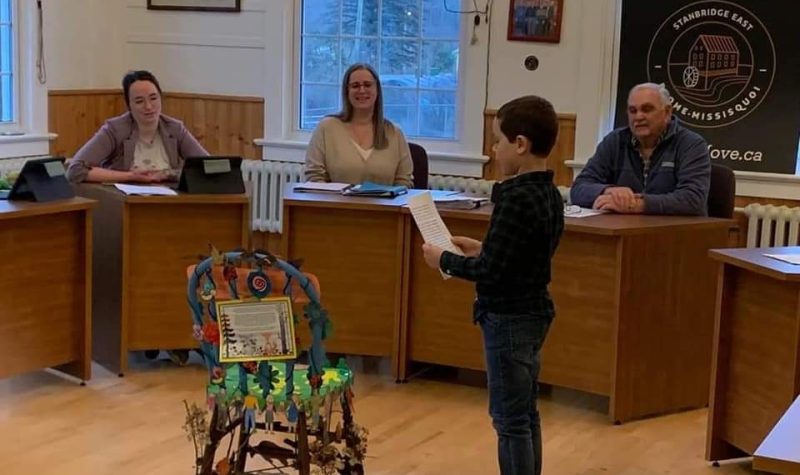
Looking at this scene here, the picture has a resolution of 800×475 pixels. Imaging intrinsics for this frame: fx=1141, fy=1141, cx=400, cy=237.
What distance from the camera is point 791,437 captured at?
1.65 meters

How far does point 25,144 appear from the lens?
5.98 meters

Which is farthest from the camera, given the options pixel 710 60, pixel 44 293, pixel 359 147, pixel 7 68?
pixel 7 68

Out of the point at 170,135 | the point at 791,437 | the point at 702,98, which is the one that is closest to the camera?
the point at 791,437

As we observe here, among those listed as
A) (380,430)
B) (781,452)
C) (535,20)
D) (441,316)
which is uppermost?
(535,20)

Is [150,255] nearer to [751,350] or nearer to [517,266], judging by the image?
[517,266]

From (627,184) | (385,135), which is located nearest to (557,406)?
(627,184)

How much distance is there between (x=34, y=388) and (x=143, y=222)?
0.75 m

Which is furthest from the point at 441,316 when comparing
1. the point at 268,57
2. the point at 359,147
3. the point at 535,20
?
the point at 268,57

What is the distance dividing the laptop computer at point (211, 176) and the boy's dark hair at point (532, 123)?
1.94 meters

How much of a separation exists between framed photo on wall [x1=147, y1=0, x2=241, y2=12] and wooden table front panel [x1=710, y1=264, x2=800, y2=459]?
3.57 m

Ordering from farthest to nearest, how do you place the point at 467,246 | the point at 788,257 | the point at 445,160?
the point at 445,160 < the point at 788,257 < the point at 467,246

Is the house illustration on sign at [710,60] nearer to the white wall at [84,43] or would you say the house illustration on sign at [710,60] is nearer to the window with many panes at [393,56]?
the window with many panes at [393,56]

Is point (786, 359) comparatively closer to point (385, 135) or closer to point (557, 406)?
point (557, 406)

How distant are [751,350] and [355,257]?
5.22 feet
